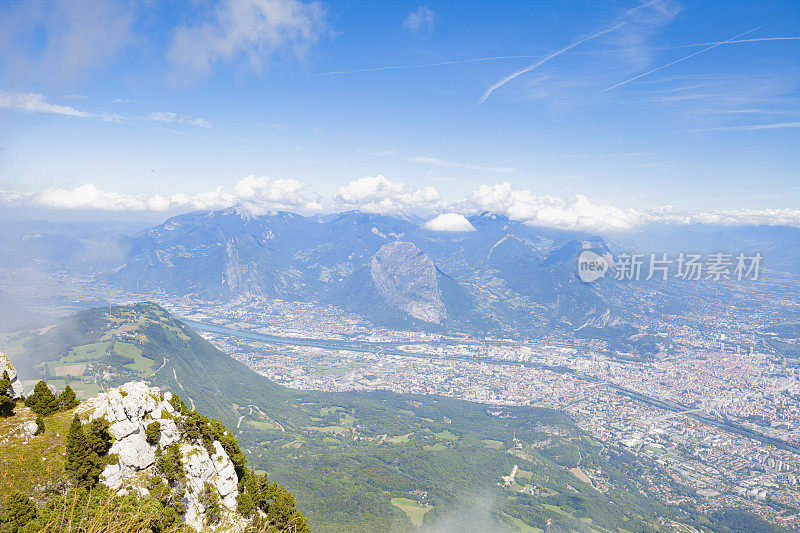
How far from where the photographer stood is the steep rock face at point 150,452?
18.2m

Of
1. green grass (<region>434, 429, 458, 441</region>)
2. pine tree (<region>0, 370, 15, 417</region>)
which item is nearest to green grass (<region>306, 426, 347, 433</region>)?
green grass (<region>434, 429, 458, 441</region>)

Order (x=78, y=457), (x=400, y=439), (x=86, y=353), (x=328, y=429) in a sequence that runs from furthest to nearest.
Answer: (x=86, y=353), (x=328, y=429), (x=400, y=439), (x=78, y=457)

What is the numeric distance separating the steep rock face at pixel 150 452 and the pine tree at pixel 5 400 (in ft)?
9.05

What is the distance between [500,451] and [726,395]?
106887 mm

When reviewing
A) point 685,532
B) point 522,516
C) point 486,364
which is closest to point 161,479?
point 522,516

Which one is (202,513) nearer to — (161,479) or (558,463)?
(161,479)

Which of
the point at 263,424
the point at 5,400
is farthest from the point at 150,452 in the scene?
the point at 263,424

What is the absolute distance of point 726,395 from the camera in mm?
151375

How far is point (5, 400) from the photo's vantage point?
18781 mm

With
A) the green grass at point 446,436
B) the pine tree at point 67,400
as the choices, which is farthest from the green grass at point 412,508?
the pine tree at point 67,400

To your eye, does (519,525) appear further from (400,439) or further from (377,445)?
(400,439)

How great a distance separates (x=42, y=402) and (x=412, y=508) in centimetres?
7269

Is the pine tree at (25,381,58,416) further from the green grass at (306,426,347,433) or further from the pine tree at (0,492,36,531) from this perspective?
the green grass at (306,426,347,433)

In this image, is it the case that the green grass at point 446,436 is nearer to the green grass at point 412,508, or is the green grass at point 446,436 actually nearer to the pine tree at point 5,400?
the green grass at point 412,508
